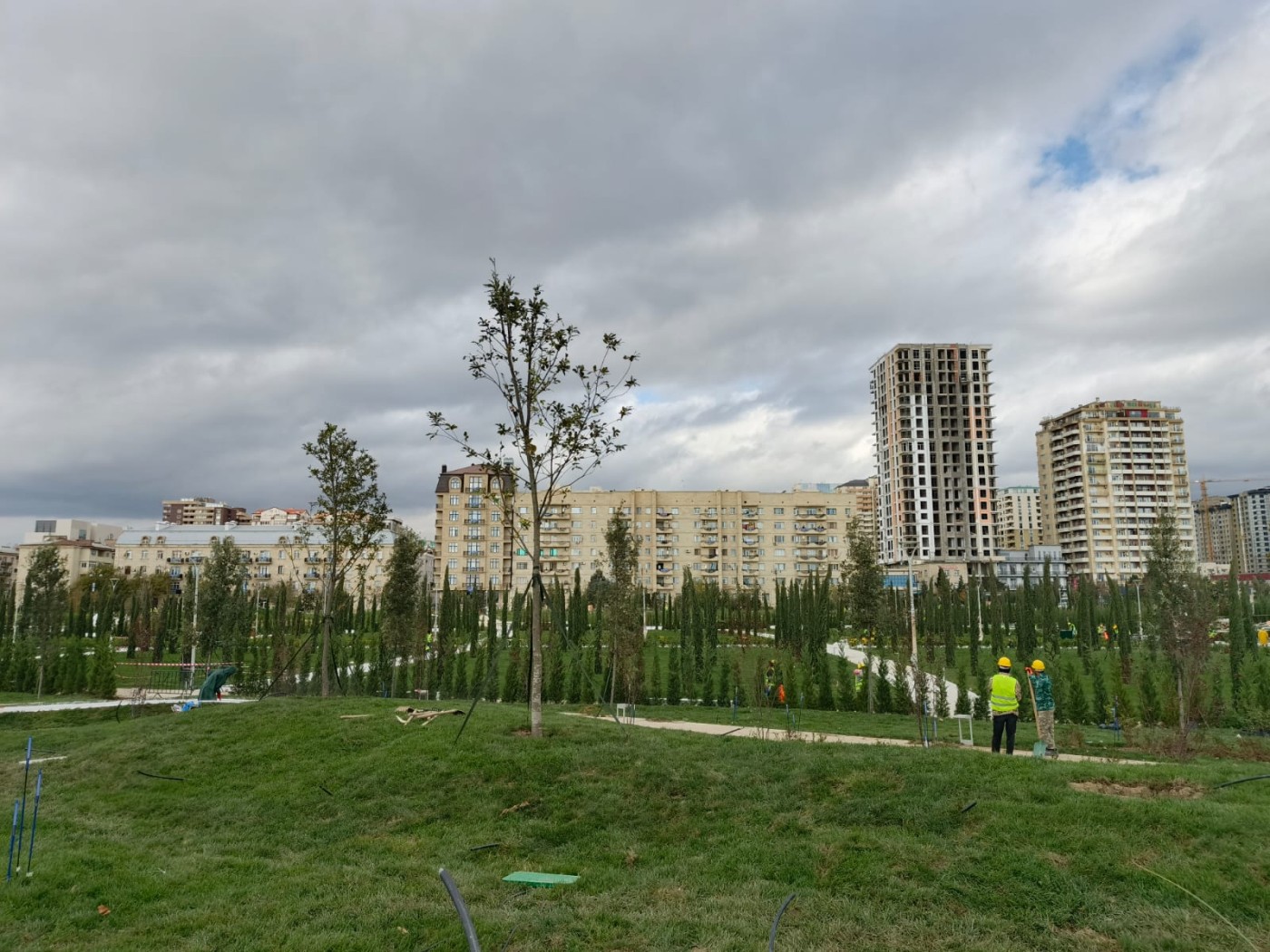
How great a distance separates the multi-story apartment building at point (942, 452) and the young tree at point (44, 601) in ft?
304

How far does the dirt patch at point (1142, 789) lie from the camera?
8791 millimetres

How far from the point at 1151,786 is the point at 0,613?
63.7 metres

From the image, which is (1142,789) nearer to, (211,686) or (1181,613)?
(1181,613)

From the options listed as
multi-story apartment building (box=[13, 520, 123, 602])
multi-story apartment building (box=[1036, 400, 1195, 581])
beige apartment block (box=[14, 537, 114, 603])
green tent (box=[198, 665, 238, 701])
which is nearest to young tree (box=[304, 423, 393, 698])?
green tent (box=[198, 665, 238, 701])

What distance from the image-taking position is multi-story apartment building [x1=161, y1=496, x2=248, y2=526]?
523 ft

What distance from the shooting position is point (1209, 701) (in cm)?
2284

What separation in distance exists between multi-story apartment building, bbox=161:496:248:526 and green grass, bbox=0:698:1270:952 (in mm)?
163745

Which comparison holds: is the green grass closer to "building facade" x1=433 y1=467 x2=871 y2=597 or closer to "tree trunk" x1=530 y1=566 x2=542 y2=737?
"tree trunk" x1=530 y1=566 x2=542 y2=737

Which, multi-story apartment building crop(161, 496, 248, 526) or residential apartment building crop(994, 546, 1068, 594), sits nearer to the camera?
residential apartment building crop(994, 546, 1068, 594)

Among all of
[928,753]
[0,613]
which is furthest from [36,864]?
[0,613]

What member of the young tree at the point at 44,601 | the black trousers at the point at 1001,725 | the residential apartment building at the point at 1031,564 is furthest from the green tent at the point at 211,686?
the residential apartment building at the point at 1031,564

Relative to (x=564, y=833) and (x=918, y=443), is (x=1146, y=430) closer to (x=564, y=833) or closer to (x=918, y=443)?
(x=918, y=443)

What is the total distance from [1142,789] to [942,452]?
104901 millimetres

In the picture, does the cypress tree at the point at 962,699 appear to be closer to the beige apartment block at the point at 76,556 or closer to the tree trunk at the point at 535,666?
the tree trunk at the point at 535,666
